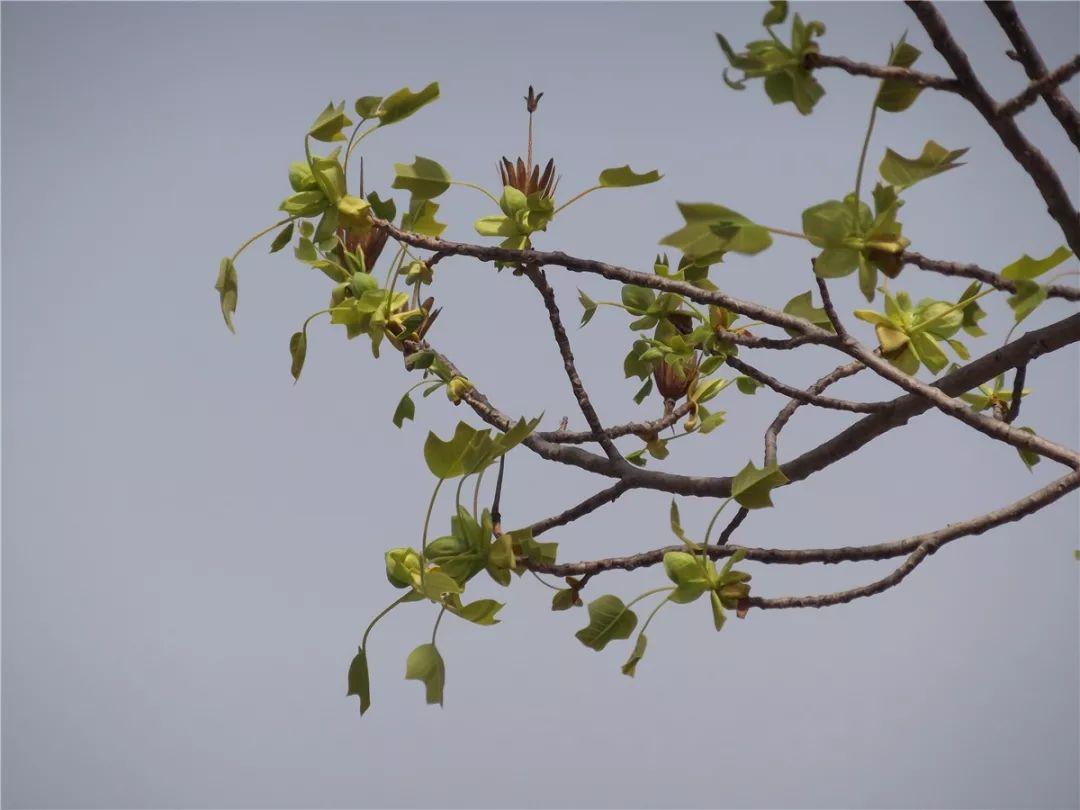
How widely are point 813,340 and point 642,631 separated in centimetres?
11

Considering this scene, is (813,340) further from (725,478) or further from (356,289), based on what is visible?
(356,289)

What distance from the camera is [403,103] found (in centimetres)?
38

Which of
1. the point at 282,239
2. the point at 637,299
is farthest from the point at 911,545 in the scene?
the point at 282,239

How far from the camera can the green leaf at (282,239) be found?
412 mm

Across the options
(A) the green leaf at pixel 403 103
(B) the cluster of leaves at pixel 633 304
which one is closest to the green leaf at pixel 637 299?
(B) the cluster of leaves at pixel 633 304

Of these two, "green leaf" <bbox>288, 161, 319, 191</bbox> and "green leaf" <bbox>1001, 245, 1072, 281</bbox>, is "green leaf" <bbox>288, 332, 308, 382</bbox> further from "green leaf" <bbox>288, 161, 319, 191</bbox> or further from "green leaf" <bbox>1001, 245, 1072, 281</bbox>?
"green leaf" <bbox>1001, 245, 1072, 281</bbox>

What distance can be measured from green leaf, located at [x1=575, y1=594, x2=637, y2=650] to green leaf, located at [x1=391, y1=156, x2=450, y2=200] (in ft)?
0.53

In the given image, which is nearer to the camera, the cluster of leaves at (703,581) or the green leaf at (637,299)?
the cluster of leaves at (703,581)

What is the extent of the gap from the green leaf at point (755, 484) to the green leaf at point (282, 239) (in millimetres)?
201

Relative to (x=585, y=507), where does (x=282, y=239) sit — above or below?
above

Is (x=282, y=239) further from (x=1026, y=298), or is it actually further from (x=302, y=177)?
(x=1026, y=298)

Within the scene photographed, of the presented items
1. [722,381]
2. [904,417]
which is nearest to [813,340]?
[904,417]

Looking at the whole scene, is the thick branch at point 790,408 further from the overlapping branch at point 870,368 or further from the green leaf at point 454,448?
the green leaf at point 454,448

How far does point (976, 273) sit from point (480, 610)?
7.1 inches
